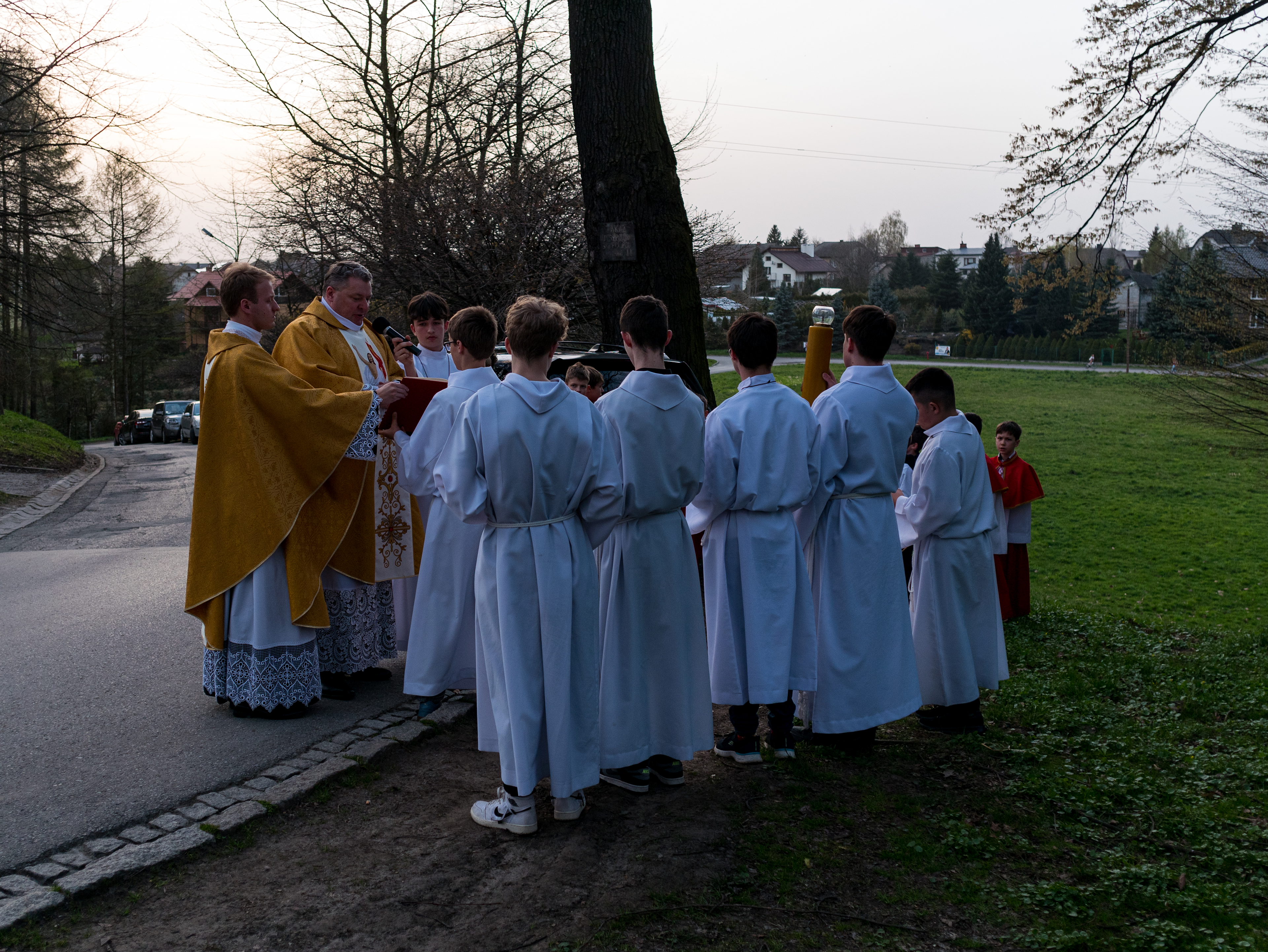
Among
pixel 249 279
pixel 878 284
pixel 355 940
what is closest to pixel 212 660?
pixel 249 279

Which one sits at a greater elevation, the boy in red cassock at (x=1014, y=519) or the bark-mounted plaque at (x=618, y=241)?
the bark-mounted plaque at (x=618, y=241)

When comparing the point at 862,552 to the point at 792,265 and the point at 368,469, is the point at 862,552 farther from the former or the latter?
the point at 792,265

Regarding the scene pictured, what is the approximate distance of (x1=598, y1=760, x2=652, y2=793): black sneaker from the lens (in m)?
4.42

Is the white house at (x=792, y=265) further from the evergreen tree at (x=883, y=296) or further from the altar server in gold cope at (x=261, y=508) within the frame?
the altar server in gold cope at (x=261, y=508)

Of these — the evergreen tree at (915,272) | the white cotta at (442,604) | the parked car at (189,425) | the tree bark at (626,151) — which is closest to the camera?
the white cotta at (442,604)

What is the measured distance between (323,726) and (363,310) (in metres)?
2.42

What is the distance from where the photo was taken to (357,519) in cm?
576

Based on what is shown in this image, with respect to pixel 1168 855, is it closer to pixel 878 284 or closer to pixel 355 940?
pixel 355 940

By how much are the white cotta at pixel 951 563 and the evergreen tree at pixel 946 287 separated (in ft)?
237

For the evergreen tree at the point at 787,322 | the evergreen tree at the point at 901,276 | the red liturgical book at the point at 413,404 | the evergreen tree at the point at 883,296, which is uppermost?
the evergreen tree at the point at 901,276

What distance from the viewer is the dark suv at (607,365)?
7.65 metres

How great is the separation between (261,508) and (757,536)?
2.63m

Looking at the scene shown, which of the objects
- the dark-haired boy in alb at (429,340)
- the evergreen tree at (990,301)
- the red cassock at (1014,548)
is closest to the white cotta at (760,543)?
the dark-haired boy in alb at (429,340)

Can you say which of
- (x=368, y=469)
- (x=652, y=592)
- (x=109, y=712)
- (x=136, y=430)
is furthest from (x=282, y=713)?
(x=136, y=430)
